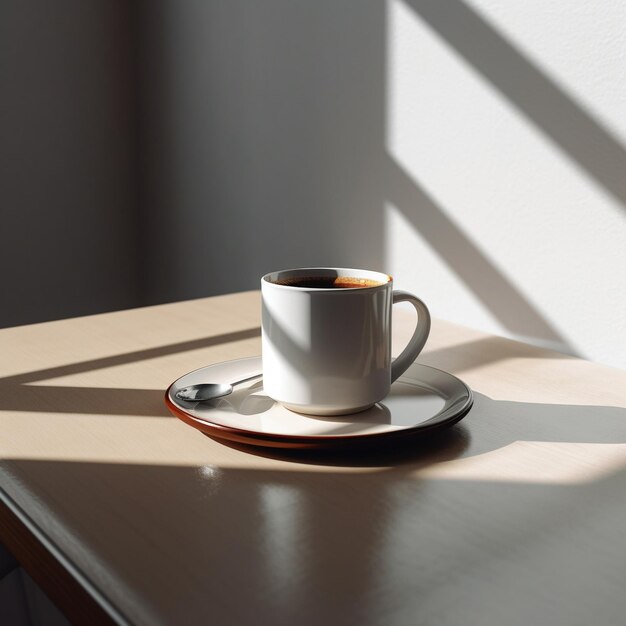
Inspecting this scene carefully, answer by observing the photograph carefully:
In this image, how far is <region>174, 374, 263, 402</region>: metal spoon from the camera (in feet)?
1.92

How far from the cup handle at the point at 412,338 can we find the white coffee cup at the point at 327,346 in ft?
0.09

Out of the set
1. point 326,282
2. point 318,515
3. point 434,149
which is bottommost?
point 318,515

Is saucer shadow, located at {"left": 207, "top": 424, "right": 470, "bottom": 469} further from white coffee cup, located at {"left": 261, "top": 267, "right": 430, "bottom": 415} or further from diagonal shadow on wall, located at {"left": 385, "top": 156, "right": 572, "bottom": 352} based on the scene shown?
diagonal shadow on wall, located at {"left": 385, "top": 156, "right": 572, "bottom": 352}

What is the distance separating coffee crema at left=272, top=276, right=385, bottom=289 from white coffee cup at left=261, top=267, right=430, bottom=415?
0.03m

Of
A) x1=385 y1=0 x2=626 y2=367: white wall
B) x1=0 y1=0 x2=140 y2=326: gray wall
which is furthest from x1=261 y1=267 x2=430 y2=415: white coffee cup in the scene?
x1=0 y1=0 x2=140 y2=326: gray wall

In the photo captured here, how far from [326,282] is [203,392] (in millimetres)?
135

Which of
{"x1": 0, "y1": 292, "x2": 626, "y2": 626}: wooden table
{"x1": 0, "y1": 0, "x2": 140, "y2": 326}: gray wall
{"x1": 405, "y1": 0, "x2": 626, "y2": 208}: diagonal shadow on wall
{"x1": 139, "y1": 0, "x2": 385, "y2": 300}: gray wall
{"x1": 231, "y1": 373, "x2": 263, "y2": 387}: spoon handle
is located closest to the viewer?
{"x1": 0, "y1": 292, "x2": 626, "y2": 626}: wooden table

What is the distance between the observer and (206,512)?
0.44 m

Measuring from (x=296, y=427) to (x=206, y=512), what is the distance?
0.39ft

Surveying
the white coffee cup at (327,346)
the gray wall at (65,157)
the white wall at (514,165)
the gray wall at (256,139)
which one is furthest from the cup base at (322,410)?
the gray wall at (65,157)

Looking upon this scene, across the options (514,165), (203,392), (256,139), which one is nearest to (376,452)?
(203,392)

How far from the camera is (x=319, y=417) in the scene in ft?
1.85

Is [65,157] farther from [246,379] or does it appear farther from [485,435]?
[485,435]

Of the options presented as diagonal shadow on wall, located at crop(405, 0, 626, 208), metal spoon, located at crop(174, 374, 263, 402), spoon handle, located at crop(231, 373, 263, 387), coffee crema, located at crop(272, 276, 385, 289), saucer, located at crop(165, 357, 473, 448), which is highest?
diagonal shadow on wall, located at crop(405, 0, 626, 208)
